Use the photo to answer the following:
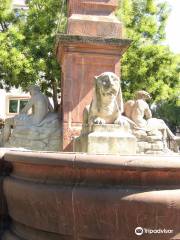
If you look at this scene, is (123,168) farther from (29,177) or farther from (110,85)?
(110,85)

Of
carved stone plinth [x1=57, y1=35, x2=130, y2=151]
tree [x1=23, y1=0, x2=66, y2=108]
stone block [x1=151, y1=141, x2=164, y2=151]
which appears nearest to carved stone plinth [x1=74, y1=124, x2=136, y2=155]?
carved stone plinth [x1=57, y1=35, x2=130, y2=151]

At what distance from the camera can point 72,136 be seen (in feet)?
31.1

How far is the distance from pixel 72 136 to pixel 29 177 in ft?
20.0

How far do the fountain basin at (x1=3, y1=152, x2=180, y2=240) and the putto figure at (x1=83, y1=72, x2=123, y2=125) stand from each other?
4.43 m

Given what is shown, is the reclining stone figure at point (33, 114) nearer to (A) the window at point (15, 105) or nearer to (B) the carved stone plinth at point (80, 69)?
(B) the carved stone plinth at point (80, 69)

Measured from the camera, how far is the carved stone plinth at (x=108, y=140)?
7.32 metres

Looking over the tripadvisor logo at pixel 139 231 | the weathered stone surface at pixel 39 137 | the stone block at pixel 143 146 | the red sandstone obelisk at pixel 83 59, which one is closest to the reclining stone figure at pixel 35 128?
the weathered stone surface at pixel 39 137

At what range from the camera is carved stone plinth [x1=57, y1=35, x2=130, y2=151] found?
949 cm

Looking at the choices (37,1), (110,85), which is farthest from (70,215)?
(37,1)

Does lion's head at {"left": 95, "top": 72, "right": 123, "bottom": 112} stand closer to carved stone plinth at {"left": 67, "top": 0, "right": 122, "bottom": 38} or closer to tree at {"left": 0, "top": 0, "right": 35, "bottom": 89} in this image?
carved stone plinth at {"left": 67, "top": 0, "right": 122, "bottom": 38}

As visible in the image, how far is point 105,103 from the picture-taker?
7.70m

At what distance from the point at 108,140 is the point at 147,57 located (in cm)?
1290

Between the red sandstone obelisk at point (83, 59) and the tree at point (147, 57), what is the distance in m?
8.70

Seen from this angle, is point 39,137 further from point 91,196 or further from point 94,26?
point 91,196
